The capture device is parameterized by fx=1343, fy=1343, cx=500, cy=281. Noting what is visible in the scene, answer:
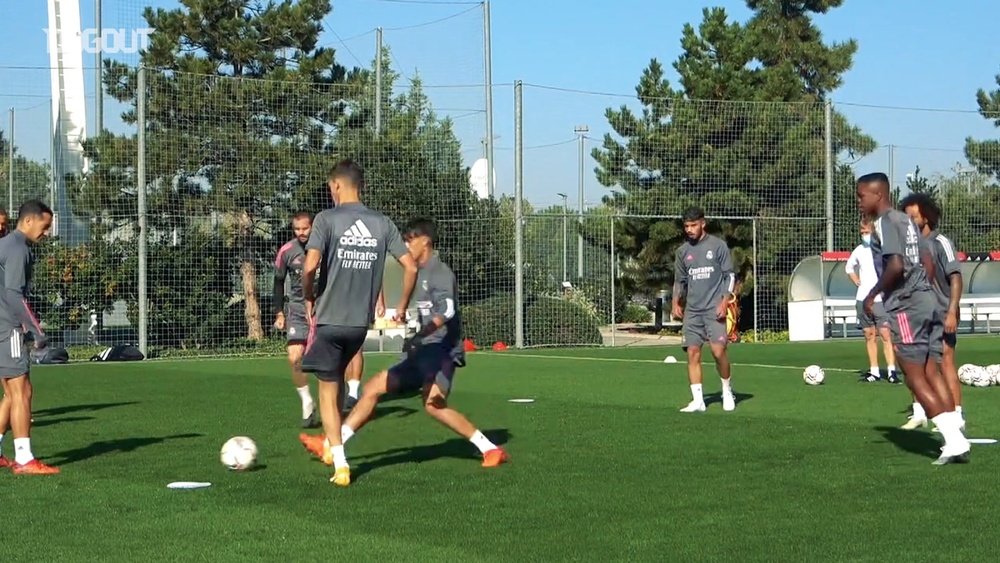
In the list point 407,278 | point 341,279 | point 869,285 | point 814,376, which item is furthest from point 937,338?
point 869,285

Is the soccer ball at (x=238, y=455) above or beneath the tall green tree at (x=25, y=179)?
beneath

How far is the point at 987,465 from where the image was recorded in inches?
338

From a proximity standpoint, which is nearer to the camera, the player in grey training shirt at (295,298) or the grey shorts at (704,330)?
the player in grey training shirt at (295,298)

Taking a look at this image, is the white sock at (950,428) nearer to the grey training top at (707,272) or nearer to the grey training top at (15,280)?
the grey training top at (707,272)

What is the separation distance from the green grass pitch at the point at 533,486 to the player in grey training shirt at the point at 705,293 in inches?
26.1

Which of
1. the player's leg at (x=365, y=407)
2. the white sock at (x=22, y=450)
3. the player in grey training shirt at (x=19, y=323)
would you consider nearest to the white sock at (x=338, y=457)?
the player's leg at (x=365, y=407)

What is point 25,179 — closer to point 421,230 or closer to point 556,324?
point 556,324

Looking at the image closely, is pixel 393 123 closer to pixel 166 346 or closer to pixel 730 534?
pixel 166 346

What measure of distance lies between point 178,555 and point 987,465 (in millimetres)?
5207

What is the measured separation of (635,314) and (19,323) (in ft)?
117

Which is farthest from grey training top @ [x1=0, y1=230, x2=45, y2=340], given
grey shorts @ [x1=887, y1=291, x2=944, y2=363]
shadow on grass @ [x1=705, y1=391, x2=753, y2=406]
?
shadow on grass @ [x1=705, y1=391, x2=753, y2=406]

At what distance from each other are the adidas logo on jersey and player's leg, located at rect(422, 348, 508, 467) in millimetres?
1367

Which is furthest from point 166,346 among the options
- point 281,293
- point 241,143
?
point 281,293

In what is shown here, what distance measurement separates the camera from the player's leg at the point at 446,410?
9.03 m
